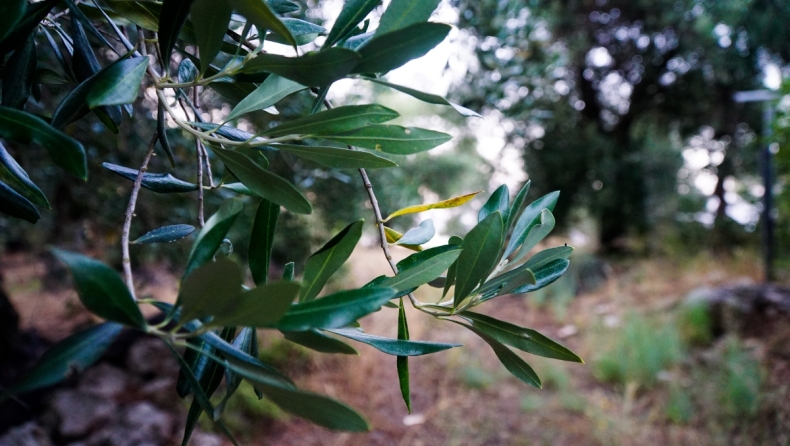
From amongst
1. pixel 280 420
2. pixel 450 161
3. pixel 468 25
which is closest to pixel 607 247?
pixel 450 161

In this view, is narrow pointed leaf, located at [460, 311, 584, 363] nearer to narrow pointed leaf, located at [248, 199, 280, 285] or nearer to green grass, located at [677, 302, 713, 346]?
A: narrow pointed leaf, located at [248, 199, 280, 285]

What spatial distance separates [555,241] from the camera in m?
5.81

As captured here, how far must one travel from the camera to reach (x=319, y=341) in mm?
318

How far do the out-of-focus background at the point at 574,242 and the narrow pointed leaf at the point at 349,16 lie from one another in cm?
39

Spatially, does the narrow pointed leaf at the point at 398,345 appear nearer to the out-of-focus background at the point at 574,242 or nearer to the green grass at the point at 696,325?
the out-of-focus background at the point at 574,242

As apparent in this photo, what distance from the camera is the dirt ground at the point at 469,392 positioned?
236cm

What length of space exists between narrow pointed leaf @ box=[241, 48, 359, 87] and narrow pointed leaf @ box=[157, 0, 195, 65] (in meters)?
0.05

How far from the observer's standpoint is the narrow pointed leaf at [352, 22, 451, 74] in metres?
0.29

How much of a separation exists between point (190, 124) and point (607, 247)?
21.6 ft

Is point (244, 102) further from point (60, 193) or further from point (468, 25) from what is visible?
point (60, 193)

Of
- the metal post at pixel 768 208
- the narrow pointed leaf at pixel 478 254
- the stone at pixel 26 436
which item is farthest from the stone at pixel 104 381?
the metal post at pixel 768 208

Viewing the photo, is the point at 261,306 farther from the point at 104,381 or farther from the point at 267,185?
the point at 104,381

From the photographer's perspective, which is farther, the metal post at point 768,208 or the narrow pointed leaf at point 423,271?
the metal post at point 768,208

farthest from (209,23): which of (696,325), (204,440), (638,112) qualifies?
(638,112)
